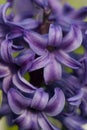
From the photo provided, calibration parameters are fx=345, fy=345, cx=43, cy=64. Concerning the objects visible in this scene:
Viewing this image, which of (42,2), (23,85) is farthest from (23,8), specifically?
(23,85)

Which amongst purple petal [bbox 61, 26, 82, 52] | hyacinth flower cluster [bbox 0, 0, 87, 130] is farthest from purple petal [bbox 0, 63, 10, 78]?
purple petal [bbox 61, 26, 82, 52]

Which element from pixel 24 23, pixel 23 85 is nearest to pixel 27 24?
pixel 24 23

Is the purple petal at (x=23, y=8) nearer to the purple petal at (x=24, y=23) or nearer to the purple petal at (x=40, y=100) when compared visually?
the purple petal at (x=24, y=23)

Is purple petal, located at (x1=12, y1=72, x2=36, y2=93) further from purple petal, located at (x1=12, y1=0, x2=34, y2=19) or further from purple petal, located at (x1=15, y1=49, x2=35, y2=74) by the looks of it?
purple petal, located at (x1=12, y1=0, x2=34, y2=19)

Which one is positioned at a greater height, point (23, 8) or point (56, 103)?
point (23, 8)

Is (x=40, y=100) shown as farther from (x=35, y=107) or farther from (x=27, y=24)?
(x=27, y=24)

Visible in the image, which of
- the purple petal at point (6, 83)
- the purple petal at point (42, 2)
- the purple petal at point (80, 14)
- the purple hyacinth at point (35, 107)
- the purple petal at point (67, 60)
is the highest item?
the purple petal at point (42, 2)

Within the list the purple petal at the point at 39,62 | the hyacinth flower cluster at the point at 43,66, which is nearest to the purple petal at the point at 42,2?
the hyacinth flower cluster at the point at 43,66
